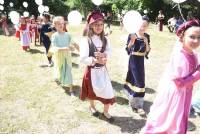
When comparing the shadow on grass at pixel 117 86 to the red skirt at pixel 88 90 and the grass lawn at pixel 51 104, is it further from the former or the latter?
the red skirt at pixel 88 90

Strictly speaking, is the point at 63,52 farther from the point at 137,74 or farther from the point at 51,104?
the point at 137,74

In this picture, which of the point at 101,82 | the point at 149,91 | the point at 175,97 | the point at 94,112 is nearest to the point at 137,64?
the point at 101,82

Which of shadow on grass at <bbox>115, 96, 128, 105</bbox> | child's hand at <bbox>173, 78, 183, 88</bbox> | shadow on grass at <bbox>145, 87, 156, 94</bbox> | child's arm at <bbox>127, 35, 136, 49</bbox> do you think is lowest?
shadow on grass at <bbox>115, 96, 128, 105</bbox>

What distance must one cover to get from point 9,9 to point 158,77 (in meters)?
23.9

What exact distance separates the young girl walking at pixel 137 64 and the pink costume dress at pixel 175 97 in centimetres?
209

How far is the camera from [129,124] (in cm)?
654

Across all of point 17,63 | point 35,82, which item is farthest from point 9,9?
point 35,82

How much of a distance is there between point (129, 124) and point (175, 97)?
2.06m

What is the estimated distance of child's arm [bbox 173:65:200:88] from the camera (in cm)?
438

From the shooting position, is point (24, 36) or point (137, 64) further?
point (24, 36)

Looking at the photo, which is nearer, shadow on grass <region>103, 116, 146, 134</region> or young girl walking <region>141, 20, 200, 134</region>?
young girl walking <region>141, 20, 200, 134</region>

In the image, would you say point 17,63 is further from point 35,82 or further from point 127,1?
point 127,1

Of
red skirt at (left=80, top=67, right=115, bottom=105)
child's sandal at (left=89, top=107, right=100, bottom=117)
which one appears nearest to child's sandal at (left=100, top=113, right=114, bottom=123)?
child's sandal at (left=89, top=107, right=100, bottom=117)

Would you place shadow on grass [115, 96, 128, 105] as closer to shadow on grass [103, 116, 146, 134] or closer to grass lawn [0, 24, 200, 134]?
grass lawn [0, 24, 200, 134]
